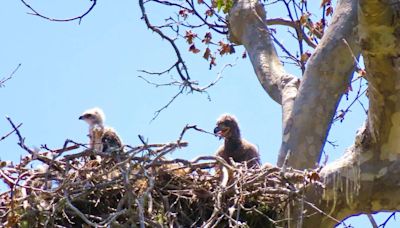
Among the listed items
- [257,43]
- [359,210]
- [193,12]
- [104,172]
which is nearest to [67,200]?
[104,172]

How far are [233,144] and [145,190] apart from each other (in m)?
4.78

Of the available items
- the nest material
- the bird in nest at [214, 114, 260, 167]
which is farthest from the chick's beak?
the nest material

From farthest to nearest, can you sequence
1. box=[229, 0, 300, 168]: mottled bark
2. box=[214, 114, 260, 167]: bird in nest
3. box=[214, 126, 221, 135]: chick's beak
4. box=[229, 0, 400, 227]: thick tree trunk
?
box=[214, 126, 221, 135]: chick's beak → box=[214, 114, 260, 167]: bird in nest → box=[229, 0, 300, 168]: mottled bark → box=[229, 0, 400, 227]: thick tree trunk

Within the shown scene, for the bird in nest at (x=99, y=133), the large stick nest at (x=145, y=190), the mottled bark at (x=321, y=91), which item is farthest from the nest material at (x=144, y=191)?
the bird in nest at (x=99, y=133)

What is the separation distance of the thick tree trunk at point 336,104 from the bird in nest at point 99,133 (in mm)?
1979

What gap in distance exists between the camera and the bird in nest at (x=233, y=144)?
11.7m

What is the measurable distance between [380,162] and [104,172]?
1.98 meters

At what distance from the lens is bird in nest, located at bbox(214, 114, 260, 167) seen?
1170 centimetres

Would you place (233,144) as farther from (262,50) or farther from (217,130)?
(262,50)

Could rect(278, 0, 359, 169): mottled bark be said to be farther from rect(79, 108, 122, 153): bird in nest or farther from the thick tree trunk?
rect(79, 108, 122, 153): bird in nest

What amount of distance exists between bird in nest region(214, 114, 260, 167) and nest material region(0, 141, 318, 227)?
3833mm

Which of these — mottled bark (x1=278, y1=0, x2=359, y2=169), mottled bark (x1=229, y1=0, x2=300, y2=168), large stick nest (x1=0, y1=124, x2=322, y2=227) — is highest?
mottled bark (x1=229, y1=0, x2=300, y2=168)

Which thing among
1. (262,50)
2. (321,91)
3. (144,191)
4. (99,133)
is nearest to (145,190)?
(144,191)

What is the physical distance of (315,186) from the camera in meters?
7.48
